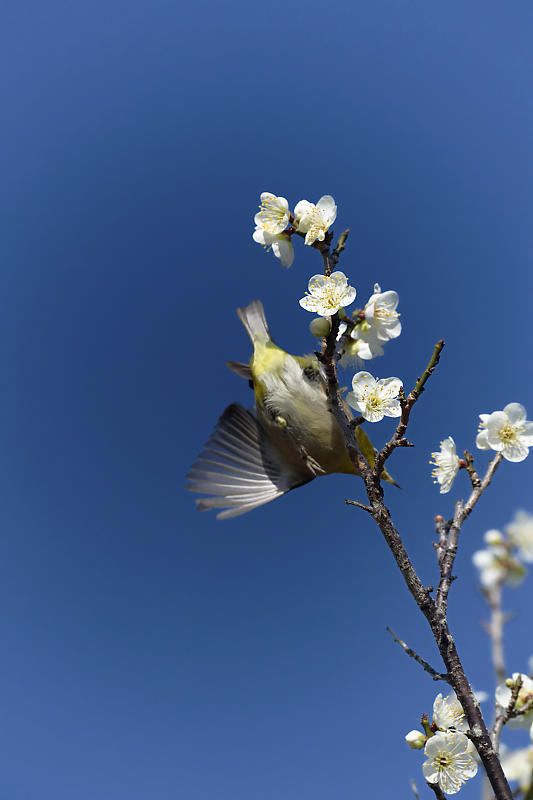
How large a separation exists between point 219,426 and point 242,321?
0.92m

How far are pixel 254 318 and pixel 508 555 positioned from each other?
2.65 m

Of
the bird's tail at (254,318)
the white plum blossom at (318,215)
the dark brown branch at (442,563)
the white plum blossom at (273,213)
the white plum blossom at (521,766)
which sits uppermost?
the bird's tail at (254,318)

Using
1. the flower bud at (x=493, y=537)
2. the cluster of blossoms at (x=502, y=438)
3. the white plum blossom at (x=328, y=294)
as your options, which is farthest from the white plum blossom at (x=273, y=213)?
the flower bud at (x=493, y=537)

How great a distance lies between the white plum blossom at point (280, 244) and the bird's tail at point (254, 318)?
5.86 feet

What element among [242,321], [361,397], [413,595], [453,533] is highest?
[242,321]

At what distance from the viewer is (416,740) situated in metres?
1.88

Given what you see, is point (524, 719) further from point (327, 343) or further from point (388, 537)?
point (327, 343)

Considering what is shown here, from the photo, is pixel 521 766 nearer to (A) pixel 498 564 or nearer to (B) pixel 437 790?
(B) pixel 437 790

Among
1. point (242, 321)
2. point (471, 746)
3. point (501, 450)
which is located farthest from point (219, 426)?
point (471, 746)

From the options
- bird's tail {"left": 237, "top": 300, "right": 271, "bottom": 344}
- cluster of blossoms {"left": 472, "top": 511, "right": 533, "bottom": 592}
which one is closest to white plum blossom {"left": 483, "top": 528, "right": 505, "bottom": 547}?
cluster of blossoms {"left": 472, "top": 511, "right": 533, "bottom": 592}

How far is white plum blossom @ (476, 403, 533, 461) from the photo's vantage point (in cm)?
194

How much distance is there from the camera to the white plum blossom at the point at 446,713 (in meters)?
1.79

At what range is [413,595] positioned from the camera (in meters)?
1.59

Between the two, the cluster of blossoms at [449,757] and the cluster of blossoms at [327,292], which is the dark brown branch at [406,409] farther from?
the cluster of blossoms at [449,757]
